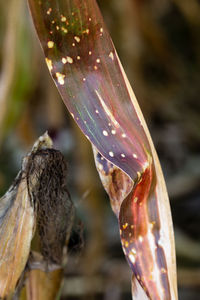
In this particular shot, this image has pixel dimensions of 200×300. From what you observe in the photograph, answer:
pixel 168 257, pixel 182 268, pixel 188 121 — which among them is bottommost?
pixel 168 257

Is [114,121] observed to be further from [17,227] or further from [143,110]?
[143,110]

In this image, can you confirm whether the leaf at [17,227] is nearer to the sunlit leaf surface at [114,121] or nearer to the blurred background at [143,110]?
the sunlit leaf surface at [114,121]

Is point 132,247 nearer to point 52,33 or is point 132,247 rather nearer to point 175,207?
point 52,33

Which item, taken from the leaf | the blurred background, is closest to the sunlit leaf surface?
the leaf

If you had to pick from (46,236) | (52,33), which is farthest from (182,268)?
(52,33)

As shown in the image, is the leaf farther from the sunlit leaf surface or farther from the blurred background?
the blurred background

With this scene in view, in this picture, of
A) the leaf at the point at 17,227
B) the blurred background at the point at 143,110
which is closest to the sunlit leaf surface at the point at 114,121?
the leaf at the point at 17,227

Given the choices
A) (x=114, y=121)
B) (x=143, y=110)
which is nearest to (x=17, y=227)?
(x=114, y=121)
